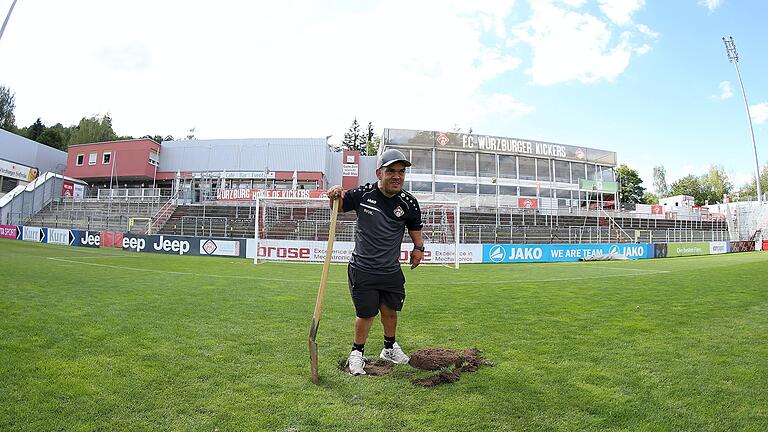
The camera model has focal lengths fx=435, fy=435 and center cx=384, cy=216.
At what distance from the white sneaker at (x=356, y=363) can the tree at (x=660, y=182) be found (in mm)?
106251

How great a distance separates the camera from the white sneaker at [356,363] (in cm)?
380

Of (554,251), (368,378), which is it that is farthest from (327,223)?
(368,378)

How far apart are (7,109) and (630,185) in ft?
326

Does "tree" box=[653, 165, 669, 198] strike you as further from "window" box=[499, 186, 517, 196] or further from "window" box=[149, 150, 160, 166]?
"window" box=[149, 150, 160, 166]

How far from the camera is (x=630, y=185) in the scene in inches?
2891

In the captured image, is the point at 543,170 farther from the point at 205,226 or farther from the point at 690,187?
the point at 690,187

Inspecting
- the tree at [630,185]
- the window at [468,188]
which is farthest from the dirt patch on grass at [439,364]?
the tree at [630,185]

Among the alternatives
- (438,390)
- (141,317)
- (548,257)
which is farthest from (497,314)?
(548,257)

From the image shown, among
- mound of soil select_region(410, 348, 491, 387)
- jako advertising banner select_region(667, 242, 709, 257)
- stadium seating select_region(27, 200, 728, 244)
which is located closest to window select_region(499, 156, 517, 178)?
stadium seating select_region(27, 200, 728, 244)

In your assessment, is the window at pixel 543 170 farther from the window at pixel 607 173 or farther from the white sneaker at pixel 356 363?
the white sneaker at pixel 356 363

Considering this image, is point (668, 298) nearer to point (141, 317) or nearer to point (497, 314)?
point (497, 314)

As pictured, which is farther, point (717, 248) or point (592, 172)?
point (592, 172)

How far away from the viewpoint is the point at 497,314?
22.0 feet

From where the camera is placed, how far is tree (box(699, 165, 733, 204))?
79.2 meters
